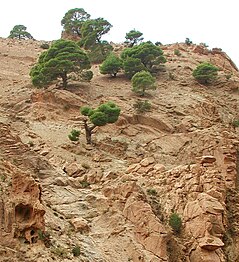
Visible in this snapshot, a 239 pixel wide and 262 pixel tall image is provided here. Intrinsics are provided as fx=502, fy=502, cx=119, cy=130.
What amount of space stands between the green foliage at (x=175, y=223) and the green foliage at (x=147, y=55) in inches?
1146

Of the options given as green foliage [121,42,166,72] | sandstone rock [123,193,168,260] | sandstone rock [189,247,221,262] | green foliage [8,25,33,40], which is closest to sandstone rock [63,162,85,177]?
sandstone rock [123,193,168,260]

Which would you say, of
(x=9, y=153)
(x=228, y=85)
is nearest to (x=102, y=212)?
(x=9, y=153)

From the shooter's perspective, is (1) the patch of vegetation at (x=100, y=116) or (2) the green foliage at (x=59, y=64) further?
(2) the green foliage at (x=59, y=64)

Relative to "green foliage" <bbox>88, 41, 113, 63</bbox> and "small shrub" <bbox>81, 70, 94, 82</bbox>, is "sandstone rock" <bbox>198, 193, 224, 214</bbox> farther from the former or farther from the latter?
"green foliage" <bbox>88, 41, 113, 63</bbox>

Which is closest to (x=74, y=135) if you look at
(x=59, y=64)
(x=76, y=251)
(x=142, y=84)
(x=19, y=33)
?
(x=59, y=64)

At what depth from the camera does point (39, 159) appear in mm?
26156

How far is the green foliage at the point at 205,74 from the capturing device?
49.8 meters

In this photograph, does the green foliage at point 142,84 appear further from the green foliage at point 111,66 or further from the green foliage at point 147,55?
the green foliage at point 147,55

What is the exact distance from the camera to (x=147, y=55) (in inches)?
2050

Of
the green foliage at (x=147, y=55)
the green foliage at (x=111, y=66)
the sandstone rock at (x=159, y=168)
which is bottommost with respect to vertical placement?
the sandstone rock at (x=159, y=168)

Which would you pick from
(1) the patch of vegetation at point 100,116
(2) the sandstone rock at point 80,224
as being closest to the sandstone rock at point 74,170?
(1) the patch of vegetation at point 100,116

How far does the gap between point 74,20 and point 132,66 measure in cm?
2527

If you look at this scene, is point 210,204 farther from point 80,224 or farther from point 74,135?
point 74,135

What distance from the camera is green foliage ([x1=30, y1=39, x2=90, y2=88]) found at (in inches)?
1683
